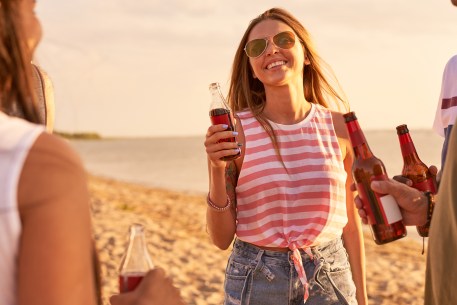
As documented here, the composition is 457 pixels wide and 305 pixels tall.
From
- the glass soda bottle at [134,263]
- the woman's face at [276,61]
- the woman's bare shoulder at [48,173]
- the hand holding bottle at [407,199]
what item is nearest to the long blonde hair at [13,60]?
the woman's bare shoulder at [48,173]

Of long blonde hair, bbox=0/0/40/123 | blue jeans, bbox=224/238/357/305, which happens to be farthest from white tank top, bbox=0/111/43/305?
blue jeans, bbox=224/238/357/305

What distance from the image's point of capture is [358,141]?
9.89 feet

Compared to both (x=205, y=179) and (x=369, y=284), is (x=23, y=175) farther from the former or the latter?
Result: (x=205, y=179)

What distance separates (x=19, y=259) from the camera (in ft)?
4.49

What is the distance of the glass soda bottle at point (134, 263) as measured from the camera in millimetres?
1699

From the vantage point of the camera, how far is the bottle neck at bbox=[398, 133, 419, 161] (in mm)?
3184

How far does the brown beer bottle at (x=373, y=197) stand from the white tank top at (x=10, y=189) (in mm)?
1543

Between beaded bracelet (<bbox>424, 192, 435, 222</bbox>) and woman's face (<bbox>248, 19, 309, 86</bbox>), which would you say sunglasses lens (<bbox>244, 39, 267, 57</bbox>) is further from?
beaded bracelet (<bbox>424, 192, 435, 222</bbox>)

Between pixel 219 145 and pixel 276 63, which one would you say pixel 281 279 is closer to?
pixel 219 145

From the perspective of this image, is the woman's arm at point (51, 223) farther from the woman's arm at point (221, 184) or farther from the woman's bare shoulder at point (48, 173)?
the woman's arm at point (221, 184)

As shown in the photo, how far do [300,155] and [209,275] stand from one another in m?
6.36

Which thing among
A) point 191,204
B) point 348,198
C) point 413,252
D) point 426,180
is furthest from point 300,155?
point 191,204

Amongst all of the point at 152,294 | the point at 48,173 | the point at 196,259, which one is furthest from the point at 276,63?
the point at 196,259

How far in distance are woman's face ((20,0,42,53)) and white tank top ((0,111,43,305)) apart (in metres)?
0.20
